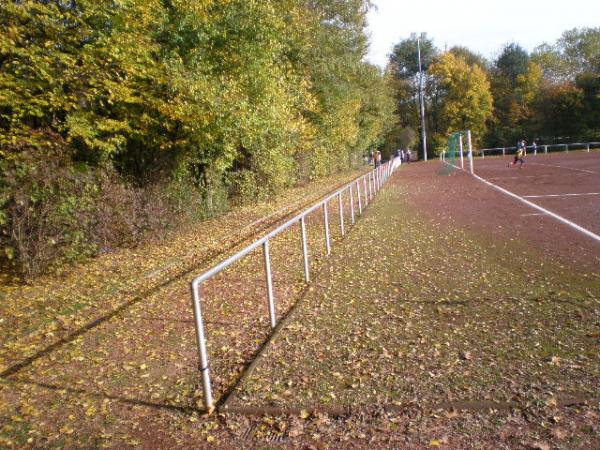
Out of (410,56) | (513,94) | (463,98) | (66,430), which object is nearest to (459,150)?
Result: (463,98)

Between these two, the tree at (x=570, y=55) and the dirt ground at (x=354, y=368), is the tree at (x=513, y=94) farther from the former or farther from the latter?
the dirt ground at (x=354, y=368)

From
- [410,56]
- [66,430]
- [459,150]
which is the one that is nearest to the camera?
[66,430]

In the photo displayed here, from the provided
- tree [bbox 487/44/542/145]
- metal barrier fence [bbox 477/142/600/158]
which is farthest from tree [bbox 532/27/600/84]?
metal barrier fence [bbox 477/142/600/158]

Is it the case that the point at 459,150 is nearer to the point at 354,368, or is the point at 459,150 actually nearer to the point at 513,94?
the point at 513,94

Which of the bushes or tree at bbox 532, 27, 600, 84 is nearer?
the bushes

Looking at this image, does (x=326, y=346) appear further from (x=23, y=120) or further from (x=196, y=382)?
(x=23, y=120)

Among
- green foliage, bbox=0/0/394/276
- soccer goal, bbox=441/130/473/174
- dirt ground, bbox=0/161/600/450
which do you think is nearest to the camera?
dirt ground, bbox=0/161/600/450

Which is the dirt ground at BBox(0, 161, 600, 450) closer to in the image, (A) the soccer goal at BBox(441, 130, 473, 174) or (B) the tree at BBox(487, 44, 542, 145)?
(A) the soccer goal at BBox(441, 130, 473, 174)

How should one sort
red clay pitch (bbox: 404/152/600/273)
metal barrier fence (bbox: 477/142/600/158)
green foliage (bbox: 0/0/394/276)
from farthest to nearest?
metal barrier fence (bbox: 477/142/600/158), green foliage (bbox: 0/0/394/276), red clay pitch (bbox: 404/152/600/273)

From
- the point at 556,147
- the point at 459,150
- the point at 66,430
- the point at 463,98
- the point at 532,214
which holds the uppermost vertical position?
the point at 463,98

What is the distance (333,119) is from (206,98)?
2159cm

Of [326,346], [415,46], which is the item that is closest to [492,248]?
[326,346]

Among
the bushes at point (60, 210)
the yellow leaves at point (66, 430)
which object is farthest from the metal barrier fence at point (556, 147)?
the yellow leaves at point (66, 430)

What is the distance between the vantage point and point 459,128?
67.4 m
